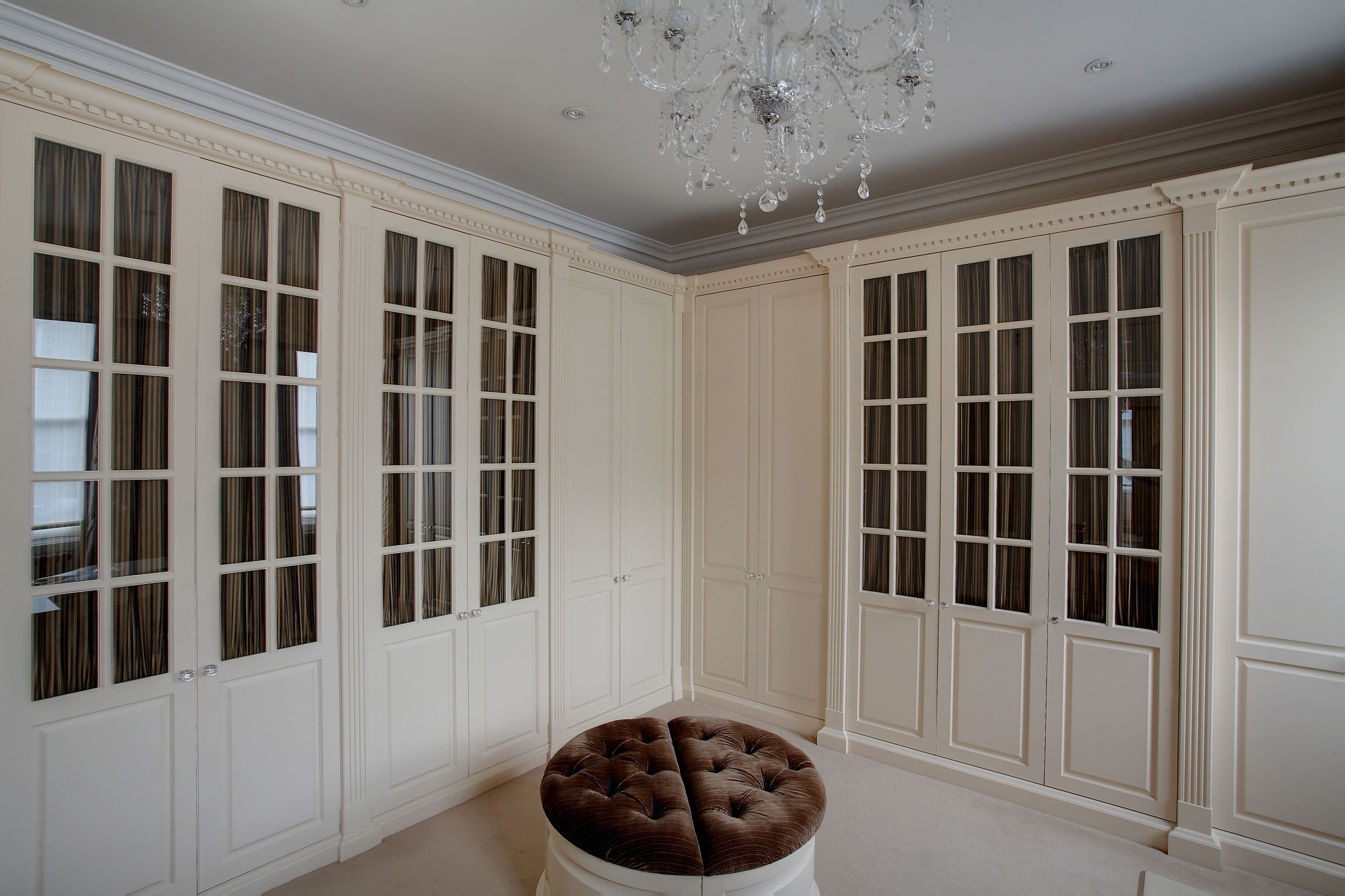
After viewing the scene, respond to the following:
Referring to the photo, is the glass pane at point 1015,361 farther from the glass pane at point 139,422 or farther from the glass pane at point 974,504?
the glass pane at point 139,422

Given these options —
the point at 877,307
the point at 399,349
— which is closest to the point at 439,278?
the point at 399,349

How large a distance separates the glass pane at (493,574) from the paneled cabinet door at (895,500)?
1789mm

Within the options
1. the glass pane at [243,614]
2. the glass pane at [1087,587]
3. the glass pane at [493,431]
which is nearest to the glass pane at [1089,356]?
the glass pane at [1087,587]

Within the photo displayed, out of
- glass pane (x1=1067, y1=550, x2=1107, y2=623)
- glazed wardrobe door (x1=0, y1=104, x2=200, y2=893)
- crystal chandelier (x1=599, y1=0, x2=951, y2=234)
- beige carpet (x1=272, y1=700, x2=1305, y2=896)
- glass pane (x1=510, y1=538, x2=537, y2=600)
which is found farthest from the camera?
glass pane (x1=510, y1=538, x2=537, y2=600)

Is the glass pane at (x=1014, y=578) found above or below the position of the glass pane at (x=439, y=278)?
below

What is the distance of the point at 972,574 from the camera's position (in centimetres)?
296

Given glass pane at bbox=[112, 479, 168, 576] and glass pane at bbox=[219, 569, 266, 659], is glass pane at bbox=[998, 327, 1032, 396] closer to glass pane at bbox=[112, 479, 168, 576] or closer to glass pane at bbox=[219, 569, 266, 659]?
glass pane at bbox=[219, 569, 266, 659]

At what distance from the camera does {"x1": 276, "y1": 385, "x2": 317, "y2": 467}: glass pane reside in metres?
2.26

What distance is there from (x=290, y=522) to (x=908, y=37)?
2476 mm

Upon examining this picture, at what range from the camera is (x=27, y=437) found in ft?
5.86

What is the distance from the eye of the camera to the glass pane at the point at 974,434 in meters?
2.93

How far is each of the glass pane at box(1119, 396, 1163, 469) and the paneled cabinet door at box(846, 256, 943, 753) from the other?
0.73 meters

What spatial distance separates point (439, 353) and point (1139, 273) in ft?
9.85

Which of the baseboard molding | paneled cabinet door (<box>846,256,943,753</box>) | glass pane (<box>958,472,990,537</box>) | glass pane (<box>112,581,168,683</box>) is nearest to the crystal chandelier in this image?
paneled cabinet door (<box>846,256,943,753</box>)
